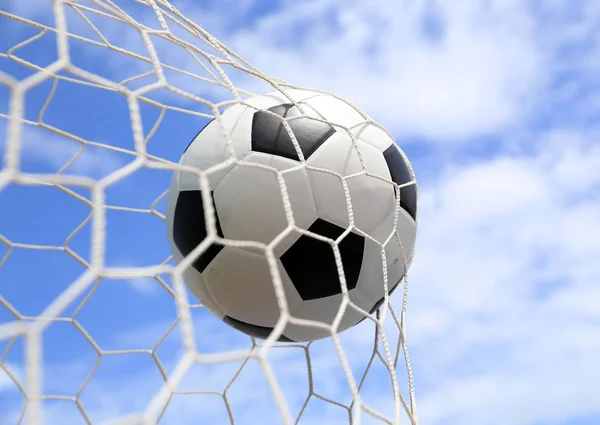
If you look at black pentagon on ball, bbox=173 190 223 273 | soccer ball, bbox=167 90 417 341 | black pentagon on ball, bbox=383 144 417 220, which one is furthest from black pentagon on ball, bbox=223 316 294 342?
black pentagon on ball, bbox=383 144 417 220

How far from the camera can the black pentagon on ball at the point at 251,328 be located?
262cm

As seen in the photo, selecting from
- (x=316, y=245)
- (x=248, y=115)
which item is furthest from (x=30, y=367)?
(x=248, y=115)

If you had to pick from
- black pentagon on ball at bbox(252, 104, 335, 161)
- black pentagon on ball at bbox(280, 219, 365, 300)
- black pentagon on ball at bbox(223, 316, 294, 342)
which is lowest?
black pentagon on ball at bbox(223, 316, 294, 342)

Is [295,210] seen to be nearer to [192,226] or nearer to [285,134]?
[285,134]

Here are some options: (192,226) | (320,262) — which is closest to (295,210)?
(320,262)

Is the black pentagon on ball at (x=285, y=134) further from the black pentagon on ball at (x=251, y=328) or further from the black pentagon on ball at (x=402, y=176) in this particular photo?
the black pentagon on ball at (x=251, y=328)

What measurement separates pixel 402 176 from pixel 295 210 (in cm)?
59

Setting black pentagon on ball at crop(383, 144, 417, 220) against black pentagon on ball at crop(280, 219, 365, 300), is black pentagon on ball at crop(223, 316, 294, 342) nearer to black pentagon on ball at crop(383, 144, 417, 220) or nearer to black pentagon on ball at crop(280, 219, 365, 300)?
black pentagon on ball at crop(280, 219, 365, 300)

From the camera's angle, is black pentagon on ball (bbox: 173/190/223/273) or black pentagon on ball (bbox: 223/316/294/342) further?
black pentagon on ball (bbox: 223/316/294/342)

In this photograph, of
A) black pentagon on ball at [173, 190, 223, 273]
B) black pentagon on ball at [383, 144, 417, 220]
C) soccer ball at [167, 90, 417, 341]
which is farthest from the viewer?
black pentagon on ball at [383, 144, 417, 220]

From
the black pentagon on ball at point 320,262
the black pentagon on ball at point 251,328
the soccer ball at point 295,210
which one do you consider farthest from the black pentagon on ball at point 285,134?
the black pentagon on ball at point 251,328

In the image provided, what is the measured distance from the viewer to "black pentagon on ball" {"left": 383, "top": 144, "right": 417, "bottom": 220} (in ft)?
8.40

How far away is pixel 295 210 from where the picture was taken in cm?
226

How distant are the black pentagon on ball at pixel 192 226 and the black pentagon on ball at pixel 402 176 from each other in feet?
2.43
